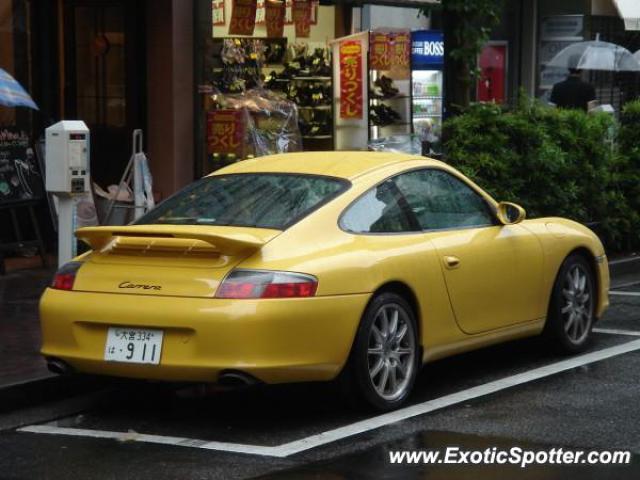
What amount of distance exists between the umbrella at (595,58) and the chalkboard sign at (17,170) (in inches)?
350

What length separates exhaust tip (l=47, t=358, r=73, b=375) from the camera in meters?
7.73

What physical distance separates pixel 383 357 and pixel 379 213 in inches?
34.8

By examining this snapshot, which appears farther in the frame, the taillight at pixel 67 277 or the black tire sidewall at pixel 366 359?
the taillight at pixel 67 277

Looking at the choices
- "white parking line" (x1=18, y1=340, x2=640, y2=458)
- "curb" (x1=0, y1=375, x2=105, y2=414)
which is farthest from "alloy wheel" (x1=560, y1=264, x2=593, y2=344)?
"curb" (x1=0, y1=375, x2=105, y2=414)

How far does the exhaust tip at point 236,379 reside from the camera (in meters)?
7.20

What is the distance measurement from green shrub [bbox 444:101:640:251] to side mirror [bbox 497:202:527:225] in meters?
4.45

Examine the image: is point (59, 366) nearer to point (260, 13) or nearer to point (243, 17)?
point (243, 17)

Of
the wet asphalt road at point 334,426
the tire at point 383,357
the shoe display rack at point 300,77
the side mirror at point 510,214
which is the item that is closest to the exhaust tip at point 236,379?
the wet asphalt road at point 334,426

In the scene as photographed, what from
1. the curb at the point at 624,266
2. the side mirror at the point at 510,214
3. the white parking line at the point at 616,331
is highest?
the side mirror at the point at 510,214

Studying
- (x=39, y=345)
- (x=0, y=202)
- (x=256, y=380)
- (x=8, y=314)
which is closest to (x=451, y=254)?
(x=256, y=380)

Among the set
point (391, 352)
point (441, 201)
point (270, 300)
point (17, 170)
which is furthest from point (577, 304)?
point (17, 170)

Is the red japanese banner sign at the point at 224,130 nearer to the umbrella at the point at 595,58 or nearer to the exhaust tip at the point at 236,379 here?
the umbrella at the point at 595,58

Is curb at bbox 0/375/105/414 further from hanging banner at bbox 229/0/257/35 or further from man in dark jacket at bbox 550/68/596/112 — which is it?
man in dark jacket at bbox 550/68/596/112

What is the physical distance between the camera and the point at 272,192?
814 centimetres
